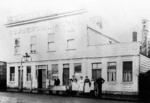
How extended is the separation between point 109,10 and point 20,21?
11239 millimetres

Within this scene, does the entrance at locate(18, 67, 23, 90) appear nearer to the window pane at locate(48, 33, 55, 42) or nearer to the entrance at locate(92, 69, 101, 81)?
the window pane at locate(48, 33, 55, 42)

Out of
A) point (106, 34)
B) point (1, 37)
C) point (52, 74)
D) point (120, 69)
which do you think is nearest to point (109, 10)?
point (120, 69)

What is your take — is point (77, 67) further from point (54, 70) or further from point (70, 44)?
point (54, 70)

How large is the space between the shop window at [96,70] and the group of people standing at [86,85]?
0.66m

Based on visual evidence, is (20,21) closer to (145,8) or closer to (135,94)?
(135,94)

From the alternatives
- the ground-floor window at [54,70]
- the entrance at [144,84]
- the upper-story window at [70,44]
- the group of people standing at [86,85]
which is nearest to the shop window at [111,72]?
the group of people standing at [86,85]

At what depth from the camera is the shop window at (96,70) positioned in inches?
884

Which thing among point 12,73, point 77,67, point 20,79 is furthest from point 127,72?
point 12,73

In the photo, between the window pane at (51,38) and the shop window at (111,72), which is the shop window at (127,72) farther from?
the window pane at (51,38)

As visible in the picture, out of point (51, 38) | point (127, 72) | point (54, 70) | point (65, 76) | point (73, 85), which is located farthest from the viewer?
point (51, 38)

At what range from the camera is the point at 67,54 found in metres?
24.0

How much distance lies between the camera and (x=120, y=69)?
837 inches

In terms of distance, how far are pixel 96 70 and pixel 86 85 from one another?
2.25 meters

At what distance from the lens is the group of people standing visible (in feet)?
65.3
